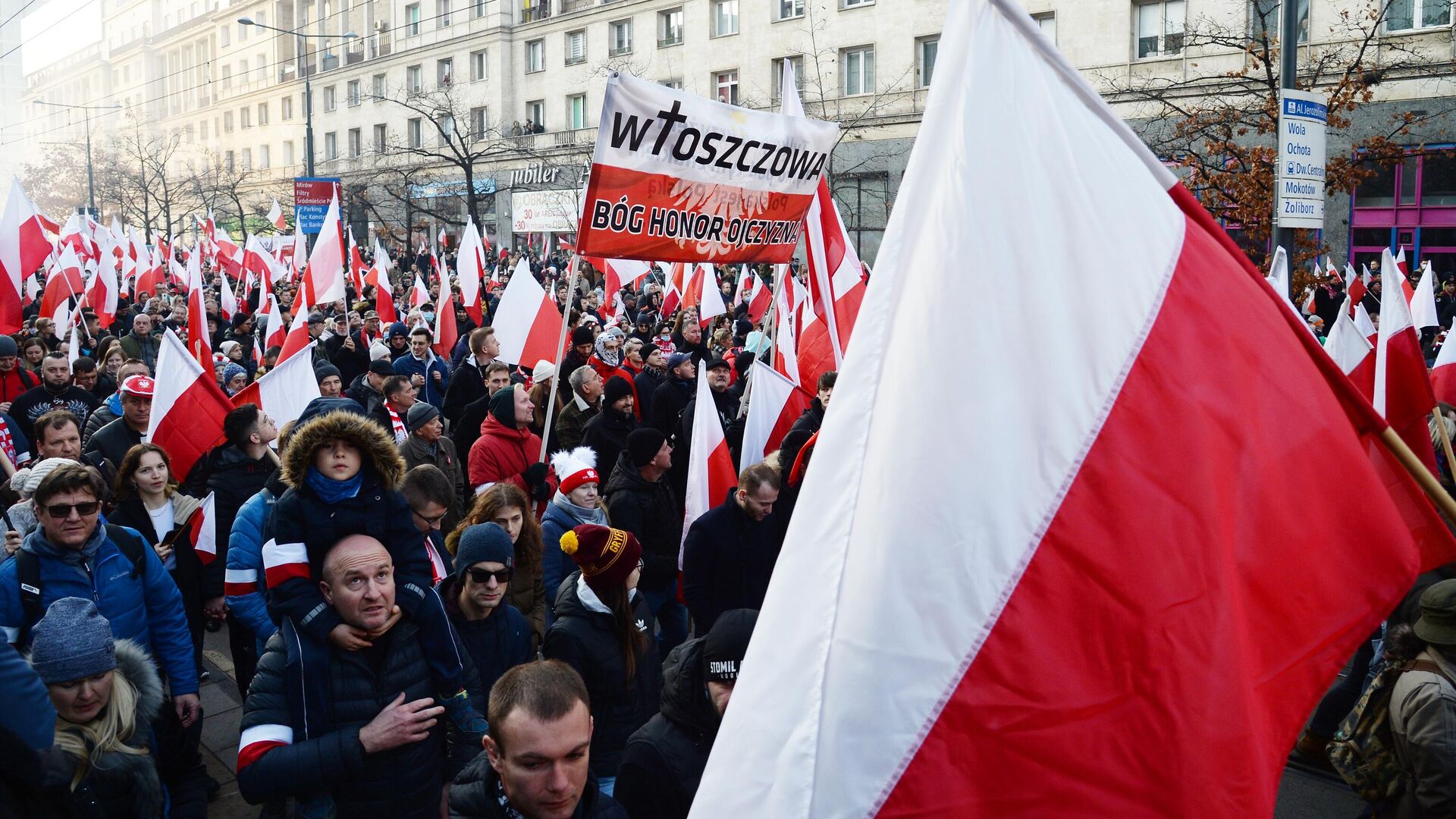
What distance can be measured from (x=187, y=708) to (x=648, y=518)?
2325 millimetres

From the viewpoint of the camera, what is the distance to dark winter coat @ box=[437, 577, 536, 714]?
13.5ft

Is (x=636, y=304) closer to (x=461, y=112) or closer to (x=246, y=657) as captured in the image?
(x=246, y=657)

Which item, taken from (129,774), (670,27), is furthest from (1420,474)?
(670,27)

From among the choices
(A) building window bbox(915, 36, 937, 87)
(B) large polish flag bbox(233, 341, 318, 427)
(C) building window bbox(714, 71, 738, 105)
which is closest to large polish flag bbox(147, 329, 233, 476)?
(B) large polish flag bbox(233, 341, 318, 427)

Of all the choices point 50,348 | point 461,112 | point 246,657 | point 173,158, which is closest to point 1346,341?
point 246,657

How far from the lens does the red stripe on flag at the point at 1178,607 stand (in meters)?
1.82

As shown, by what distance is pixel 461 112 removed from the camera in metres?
48.4

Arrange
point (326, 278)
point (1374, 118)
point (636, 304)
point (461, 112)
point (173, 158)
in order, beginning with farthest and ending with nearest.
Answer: point (173, 158), point (461, 112), point (1374, 118), point (636, 304), point (326, 278)

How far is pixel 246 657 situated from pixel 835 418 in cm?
472

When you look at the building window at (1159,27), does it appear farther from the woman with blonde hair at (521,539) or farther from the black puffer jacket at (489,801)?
the black puffer jacket at (489,801)

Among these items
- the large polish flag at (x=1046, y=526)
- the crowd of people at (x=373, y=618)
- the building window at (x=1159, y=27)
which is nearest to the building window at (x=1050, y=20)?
the building window at (x=1159, y=27)

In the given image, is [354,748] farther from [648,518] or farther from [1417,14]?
[1417,14]

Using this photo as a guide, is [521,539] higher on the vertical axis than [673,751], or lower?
higher

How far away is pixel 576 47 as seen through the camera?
4559 cm
